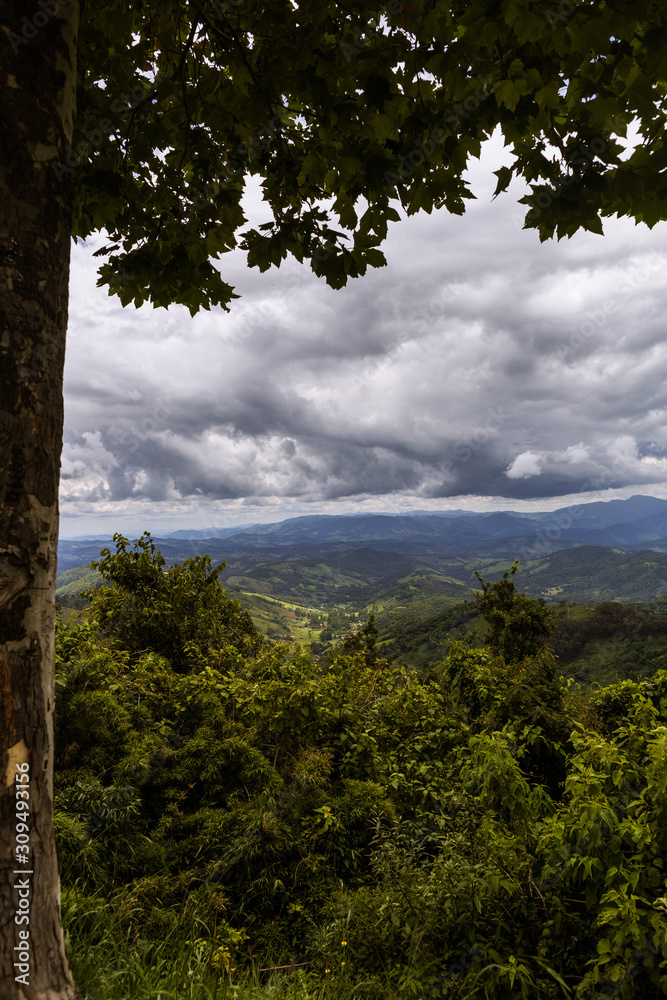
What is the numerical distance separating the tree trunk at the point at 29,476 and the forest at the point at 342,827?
1.09m

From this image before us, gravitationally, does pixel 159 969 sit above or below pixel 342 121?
below

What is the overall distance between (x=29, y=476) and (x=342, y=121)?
2.72m

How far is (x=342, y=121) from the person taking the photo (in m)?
2.60

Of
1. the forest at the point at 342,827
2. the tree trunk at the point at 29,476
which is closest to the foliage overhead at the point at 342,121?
the tree trunk at the point at 29,476

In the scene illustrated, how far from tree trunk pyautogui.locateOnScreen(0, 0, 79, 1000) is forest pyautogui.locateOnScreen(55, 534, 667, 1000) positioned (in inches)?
42.9

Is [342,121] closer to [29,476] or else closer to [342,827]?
[29,476]

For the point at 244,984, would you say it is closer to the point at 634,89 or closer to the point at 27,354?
the point at 27,354

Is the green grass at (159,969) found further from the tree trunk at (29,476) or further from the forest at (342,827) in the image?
the tree trunk at (29,476)

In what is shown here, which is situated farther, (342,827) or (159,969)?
(342,827)

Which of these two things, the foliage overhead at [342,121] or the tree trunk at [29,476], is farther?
the foliage overhead at [342,121]

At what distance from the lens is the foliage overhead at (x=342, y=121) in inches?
88.7

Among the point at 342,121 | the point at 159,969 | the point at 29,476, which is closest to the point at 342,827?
the point at 159,969

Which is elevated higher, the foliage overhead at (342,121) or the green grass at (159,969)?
the foliage overhead at (342,121)

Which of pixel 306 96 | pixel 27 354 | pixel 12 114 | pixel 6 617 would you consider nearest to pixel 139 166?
pixel 306 96
